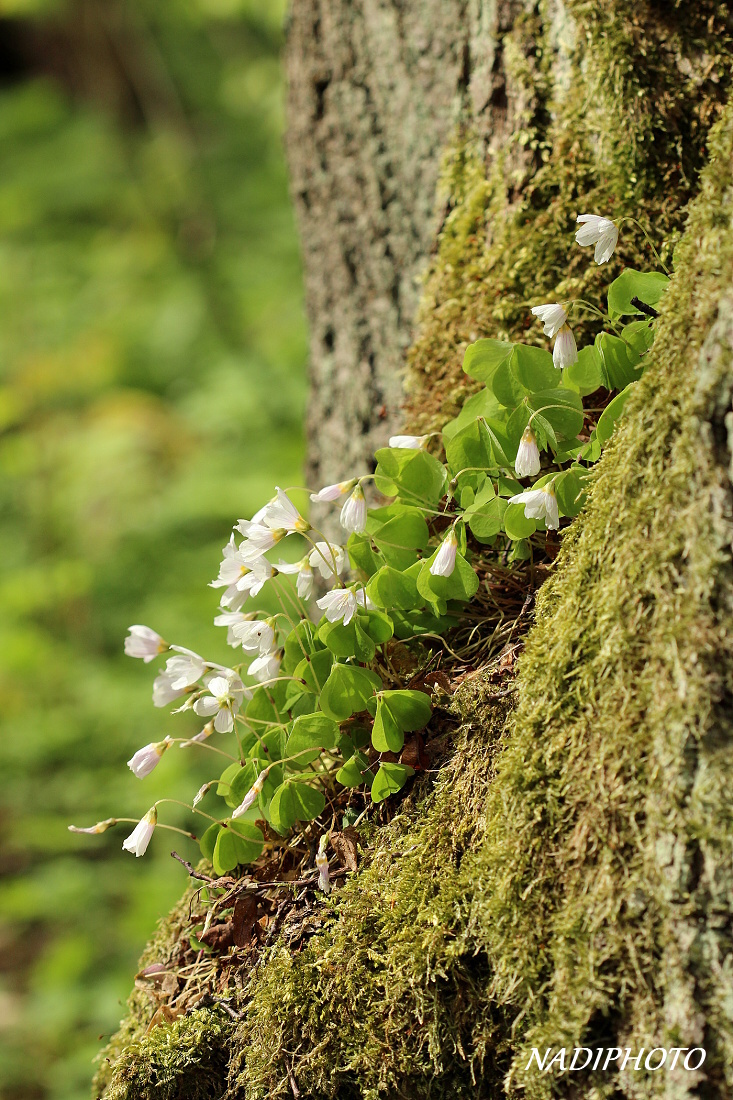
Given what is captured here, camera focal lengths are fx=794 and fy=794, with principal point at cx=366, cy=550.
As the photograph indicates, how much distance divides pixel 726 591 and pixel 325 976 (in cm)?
89

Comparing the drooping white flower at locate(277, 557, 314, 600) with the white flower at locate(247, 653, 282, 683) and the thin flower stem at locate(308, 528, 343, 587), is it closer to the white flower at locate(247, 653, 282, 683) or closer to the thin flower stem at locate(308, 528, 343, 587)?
the thin flower stem at locate(308, 528, 343, 587)

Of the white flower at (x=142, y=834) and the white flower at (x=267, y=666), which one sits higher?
the white flower at (x=267, y=666)

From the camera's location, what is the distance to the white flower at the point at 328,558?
1.48 m

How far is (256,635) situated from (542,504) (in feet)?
1.95

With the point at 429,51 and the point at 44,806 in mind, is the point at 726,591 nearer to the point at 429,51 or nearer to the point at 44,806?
the point at 429,51

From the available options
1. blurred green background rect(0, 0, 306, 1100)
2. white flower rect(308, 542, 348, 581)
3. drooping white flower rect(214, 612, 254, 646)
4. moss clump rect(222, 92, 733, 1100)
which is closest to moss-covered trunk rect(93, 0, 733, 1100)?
moss clump rect(222, 92, 733, 1100)

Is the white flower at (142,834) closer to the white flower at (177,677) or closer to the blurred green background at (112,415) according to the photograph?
the white flower at (177,677)

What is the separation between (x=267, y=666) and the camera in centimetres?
155

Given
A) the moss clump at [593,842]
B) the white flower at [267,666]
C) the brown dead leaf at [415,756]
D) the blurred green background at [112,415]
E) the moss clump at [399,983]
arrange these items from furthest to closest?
1. the blurred green background at [112,415]
2. the white flower at [267,666]
3. the brown dead leaf at [415,756]
4. the moss clump at [399,983]
5. the moss clump at [593,842]

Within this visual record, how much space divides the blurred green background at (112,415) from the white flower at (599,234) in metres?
3.95

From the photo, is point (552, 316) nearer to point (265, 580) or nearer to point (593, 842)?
point (265, 580)

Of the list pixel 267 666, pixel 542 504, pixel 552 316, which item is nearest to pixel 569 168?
pixel 552 316

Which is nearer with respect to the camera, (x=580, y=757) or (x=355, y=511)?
(x=580, y=757)

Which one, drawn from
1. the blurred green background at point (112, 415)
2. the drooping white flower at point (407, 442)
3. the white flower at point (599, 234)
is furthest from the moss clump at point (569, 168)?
the blurred green background at point (112, 415)
